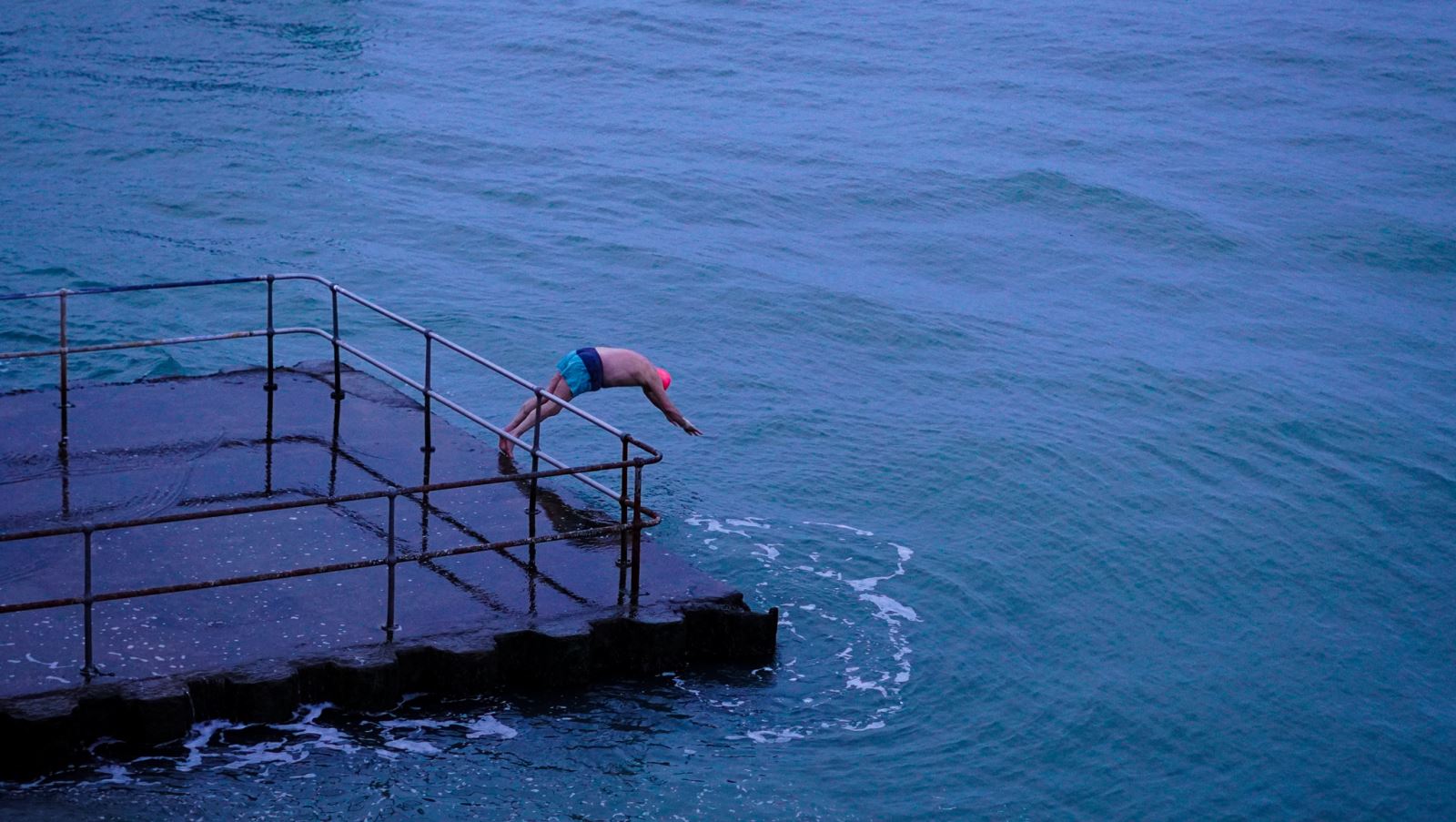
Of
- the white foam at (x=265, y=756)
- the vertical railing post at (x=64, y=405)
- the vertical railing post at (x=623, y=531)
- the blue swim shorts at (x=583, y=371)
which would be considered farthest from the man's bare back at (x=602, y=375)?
the white foam at (x=265, y=756)

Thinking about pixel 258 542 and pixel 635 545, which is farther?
pixel 258 542

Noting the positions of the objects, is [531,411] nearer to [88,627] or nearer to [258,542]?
[258,542]

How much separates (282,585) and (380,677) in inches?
55.3

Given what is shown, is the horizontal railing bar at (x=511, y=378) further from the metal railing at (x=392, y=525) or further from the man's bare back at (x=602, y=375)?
the man's bare back at (x=602, y=375)

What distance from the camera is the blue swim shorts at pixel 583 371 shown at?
13.6 meters

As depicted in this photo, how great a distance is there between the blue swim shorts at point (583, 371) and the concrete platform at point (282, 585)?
1.02 metres

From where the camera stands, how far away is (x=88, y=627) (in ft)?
28.3

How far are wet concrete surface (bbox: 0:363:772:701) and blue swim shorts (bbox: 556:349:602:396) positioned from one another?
96 centimetres

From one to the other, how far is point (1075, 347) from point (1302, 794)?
11892 mm

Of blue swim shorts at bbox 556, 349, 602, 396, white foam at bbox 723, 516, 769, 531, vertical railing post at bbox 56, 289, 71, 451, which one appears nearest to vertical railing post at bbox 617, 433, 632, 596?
blue swim shorts at bbox 556, 349, 602, 396

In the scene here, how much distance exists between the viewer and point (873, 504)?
1598 centimetres

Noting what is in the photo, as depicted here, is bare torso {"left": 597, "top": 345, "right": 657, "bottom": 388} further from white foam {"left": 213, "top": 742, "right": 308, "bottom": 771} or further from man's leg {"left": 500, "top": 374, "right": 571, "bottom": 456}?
white foam {"left": 213, "top": 742, "right": 308, "bottom": 771}

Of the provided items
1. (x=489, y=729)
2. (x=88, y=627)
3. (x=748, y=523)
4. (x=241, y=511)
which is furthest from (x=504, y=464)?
(x=88, y=627)

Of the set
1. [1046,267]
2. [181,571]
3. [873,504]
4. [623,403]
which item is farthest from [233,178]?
[181,571]
